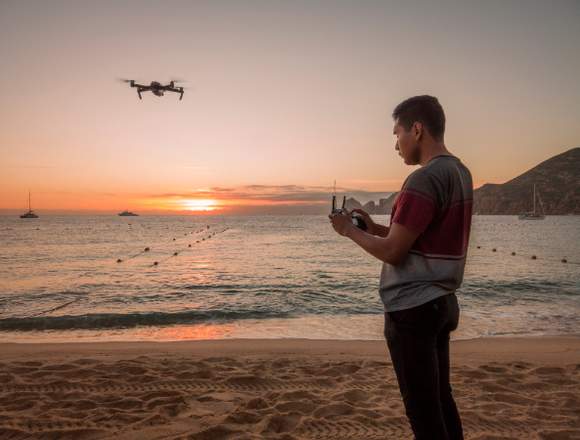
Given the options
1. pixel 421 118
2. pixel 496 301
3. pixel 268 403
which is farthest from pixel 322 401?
pixel 496 301

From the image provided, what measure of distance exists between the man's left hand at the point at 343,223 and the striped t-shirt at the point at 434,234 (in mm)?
270

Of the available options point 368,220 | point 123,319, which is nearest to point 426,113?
point 368,220

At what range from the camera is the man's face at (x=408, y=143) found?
2254 millimetres

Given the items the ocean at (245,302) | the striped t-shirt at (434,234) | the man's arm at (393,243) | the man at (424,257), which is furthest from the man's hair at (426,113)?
the ocean at (245,302)

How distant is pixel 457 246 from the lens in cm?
214

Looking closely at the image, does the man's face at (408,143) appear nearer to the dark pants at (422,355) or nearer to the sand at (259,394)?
the dark pants at (422,355)

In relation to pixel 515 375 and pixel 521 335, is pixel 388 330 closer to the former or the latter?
pixel 515 375

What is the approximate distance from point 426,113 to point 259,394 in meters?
4.29

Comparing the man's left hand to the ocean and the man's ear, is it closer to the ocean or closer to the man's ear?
the man's ear

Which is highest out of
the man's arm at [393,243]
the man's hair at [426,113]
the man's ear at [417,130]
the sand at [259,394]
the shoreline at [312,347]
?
the man's hair at [426,113]

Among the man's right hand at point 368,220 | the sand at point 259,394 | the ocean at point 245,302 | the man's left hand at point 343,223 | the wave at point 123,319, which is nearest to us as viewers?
the man's left hand at point 343,223

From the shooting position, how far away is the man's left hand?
2.34 meters

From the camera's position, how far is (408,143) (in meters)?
2.28

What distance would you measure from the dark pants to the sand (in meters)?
2.25
